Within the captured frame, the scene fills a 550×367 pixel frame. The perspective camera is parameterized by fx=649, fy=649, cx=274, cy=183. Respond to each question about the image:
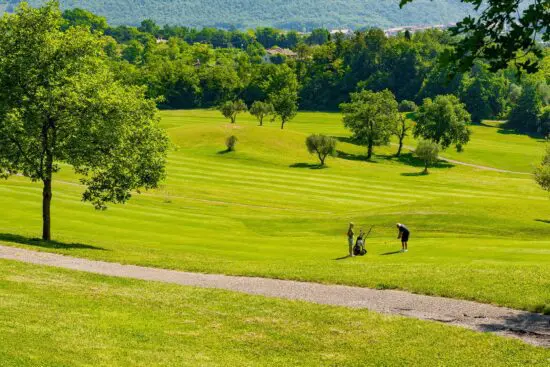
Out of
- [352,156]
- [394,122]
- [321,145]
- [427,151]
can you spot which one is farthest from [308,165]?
[394,122]

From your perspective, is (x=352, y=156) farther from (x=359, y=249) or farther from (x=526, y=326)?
(x=526, y=326)

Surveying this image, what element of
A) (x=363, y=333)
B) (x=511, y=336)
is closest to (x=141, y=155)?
(x=363, y=333)

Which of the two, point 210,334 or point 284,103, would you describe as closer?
point 210,334

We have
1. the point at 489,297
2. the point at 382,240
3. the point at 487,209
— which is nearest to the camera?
the point at 489,297

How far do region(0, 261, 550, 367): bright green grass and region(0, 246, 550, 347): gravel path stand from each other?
1251 mm

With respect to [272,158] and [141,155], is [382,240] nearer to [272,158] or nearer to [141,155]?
[141,155]

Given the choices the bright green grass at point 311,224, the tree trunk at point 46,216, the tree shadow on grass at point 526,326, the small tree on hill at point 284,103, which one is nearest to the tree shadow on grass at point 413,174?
the bright green grass at point 311,224

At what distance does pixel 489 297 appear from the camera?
26812mm

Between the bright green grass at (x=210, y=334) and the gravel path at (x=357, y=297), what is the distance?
49.2 inches

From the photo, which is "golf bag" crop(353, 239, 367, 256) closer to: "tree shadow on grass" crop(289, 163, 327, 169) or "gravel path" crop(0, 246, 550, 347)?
"gravel path" crop(0, 246, 550, 347)

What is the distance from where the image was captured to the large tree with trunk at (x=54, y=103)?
39.4m

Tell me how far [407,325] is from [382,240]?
28017 millimetres

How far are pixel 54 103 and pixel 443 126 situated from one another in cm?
12694

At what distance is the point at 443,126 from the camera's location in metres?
154
